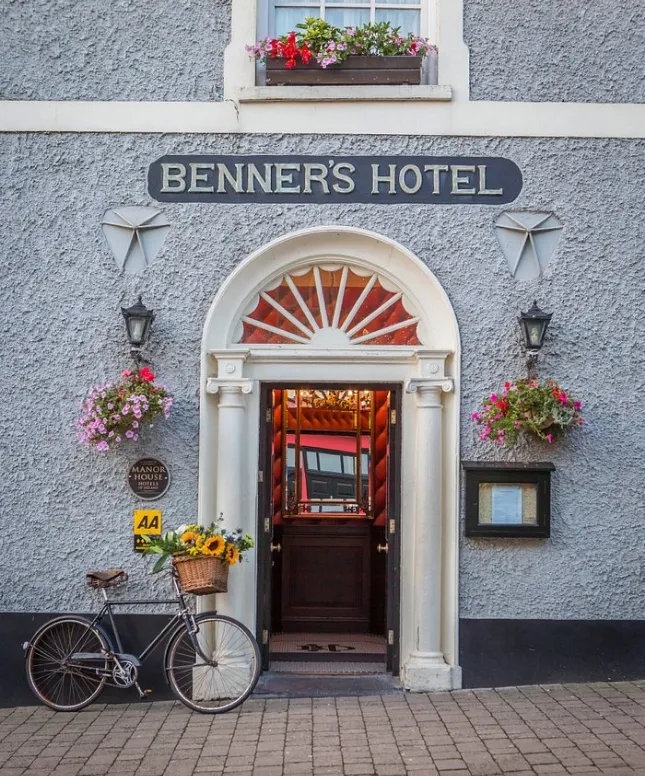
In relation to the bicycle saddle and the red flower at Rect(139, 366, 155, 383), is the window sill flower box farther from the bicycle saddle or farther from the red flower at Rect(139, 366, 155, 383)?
the bicycle saddle

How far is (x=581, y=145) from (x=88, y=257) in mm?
3828

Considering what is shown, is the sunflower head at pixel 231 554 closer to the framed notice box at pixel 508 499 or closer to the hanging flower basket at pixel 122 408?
the hanging flower basket at pixel 122 408

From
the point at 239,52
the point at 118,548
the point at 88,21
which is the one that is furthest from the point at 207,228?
the point at 118,548

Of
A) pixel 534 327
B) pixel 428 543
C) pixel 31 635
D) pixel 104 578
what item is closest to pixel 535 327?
pixel 534 327

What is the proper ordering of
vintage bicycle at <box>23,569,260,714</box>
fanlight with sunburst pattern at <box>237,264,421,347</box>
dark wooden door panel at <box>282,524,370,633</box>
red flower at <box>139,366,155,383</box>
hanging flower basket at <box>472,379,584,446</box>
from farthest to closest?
dark wooden door panel at <box>282,524,370,633</box>, fanlight with sunburst pattern at <box>237,264,421,347</box>, red flower at <box>139,366,155,383</box>, hanging flower basket at <box>472,379,584,446</box>, vintage bicycle at <box>23,569,260,714</box>

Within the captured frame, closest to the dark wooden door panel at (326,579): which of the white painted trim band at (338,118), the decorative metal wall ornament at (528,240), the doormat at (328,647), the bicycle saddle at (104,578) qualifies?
the doormat at (328,647)

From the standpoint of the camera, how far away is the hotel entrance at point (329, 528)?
872 cm

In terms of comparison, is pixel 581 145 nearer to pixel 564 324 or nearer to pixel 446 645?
pixel 564 324

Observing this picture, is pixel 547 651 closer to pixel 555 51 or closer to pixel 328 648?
pixel 328 648

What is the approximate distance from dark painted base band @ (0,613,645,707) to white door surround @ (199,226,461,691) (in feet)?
0.60

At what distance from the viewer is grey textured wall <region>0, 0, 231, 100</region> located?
726 centimetres

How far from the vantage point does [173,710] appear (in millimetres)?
6707

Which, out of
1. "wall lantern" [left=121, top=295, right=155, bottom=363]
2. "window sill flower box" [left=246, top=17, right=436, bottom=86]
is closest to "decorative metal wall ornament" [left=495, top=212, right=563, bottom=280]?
"window sill flower box" [left=246, top=17, right=436, bottom=86]

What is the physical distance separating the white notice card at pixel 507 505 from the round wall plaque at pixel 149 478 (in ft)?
7.99
